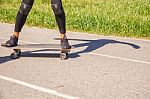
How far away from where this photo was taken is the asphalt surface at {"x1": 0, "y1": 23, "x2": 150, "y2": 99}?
5.93 m

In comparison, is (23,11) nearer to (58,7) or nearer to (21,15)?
(21,15)

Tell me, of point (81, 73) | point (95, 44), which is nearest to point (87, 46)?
point (95, 44)

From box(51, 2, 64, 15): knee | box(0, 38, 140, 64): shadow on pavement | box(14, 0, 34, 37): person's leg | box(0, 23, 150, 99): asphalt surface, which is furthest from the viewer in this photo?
box(0, 38, 140, 64): shadow on pavement

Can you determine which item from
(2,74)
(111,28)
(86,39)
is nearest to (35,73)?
(2,74)

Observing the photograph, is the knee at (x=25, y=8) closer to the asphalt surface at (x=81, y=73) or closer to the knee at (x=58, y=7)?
the knee at (x=58, y=7)

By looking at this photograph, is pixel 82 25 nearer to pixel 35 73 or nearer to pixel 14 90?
pixel 35 73

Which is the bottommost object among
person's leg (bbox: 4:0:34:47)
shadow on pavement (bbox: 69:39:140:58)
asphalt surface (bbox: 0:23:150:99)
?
shadow on pavement (bbox: 69:39:140:58)

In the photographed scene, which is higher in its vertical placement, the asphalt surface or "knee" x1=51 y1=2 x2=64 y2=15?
"knee" x1=51 y1=2 x2=64 y2=15

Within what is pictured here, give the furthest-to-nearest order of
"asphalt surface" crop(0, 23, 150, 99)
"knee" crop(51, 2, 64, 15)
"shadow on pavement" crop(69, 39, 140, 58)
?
"shadow on pavement" crop(69, 39, 140, 58)
"knee" crop(51, 2, 64, 15)
"asphalt surface" crop(0, 23, 150, 99)

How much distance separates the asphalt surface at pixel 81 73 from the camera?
19.5 ft

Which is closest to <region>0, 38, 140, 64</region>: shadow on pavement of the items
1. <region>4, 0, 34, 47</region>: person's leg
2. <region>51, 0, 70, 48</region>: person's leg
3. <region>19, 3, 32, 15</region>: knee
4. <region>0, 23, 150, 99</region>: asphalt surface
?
<region>0, 23, 150, 99</region>: asphalt surface

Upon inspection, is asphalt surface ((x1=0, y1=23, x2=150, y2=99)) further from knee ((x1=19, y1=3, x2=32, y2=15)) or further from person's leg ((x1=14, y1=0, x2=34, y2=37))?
knee ((x1=19, y1=3, x2=32, y2=15))

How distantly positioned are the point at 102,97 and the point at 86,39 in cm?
585

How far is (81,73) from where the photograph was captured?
7.14m
